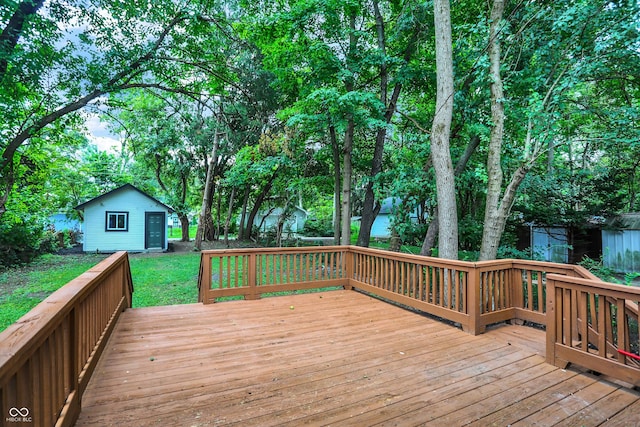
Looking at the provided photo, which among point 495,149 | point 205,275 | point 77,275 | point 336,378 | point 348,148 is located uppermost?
point 348,148

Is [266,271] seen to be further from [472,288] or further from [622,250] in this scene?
[622,250]

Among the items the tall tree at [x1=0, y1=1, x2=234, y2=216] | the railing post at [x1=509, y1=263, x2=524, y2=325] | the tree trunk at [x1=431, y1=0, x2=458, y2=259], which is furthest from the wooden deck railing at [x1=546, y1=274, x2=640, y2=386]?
the tall tree at [x1=0, y1=1, x2=234, y2=216]

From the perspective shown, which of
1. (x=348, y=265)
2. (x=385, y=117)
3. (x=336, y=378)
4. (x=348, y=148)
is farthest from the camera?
(x=348, y=148)

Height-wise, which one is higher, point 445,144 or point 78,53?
point 78,53

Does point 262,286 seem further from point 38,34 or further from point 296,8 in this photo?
point 38,34

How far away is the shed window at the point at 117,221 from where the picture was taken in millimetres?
15062

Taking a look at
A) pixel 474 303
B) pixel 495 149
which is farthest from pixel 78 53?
pixel 474 303

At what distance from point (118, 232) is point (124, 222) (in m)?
0.53

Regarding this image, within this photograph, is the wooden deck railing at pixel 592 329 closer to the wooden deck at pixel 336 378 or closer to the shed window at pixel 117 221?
the wooden deck at pixel 336 378

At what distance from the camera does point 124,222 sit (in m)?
15.3

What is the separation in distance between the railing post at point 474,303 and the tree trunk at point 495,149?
182 cm

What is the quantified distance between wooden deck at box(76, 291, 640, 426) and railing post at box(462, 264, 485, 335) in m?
0.13

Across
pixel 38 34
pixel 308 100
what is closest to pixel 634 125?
pixel 308 100

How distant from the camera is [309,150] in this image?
10.9 metres
